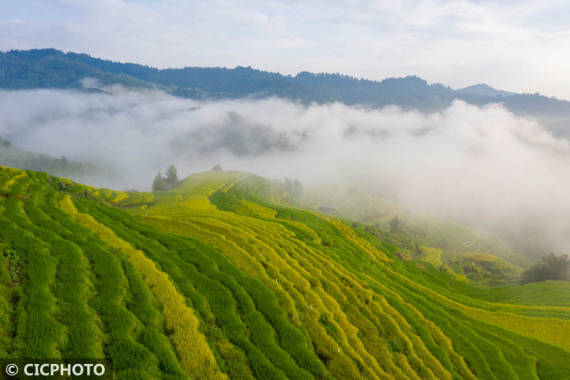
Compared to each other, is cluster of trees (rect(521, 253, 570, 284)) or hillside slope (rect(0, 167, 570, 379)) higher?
hillside slope (rect(0, 167, 570, 379))

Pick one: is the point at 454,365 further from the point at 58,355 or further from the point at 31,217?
the point at 31,217

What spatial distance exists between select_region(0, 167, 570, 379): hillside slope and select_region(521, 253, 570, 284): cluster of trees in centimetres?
10330

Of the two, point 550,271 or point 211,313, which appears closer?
point 211,313

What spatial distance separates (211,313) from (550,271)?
157595 mm

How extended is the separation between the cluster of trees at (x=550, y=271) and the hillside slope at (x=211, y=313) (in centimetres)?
10330

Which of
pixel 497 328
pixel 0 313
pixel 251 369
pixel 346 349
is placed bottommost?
pixel 497 328

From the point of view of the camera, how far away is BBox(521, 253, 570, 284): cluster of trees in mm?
128500

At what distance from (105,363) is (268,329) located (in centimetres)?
1124

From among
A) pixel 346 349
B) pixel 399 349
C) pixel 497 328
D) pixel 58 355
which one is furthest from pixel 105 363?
pixel 497 328

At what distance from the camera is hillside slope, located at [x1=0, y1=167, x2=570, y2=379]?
19141 mm

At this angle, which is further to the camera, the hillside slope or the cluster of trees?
the cluster of trees

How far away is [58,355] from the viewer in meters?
16.8

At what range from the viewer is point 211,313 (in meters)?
24.9

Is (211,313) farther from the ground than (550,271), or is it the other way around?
(211,313)
